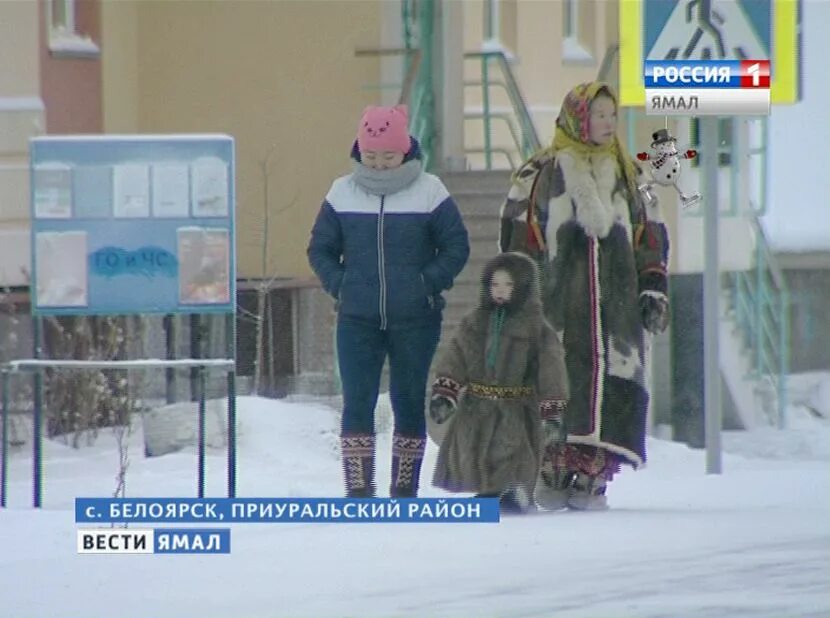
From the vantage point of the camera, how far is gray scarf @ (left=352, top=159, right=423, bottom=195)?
5.94m

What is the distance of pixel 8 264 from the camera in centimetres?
680

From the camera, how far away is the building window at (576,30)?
21.5ft

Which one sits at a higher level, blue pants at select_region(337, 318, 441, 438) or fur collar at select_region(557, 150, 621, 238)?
fur collar at select_region(557, 150, 621, 238)

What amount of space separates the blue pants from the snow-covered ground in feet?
0.36

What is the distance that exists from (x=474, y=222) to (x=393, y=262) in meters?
0.73

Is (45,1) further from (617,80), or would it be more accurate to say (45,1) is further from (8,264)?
(617,80)

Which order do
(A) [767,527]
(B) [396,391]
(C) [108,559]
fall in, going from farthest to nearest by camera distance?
(B) [396,391] → (A) [767,527] → (C) [108,559]

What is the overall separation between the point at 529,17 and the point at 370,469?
6.17 feet

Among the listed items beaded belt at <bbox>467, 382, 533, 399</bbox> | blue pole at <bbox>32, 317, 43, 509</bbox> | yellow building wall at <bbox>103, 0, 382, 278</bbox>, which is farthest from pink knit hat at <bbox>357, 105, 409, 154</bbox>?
blue pole at <bbox>32, 317, 43, 509</bbox>

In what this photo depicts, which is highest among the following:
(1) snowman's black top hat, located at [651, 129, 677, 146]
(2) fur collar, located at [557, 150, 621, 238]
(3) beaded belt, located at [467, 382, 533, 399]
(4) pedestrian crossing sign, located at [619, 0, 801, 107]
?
(4) pedestrian crossing sign, located at [619, 0, 801, 107]

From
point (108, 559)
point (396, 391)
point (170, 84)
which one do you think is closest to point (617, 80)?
point (396, 391)

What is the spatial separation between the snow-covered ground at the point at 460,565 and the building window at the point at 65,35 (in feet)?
3.94

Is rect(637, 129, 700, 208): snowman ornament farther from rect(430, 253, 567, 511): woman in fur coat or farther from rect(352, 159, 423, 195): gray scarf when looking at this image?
rect(352, 159, 423, 195): gray scarf

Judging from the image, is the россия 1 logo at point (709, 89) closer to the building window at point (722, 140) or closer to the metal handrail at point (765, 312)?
the building window at point (722, 140)
